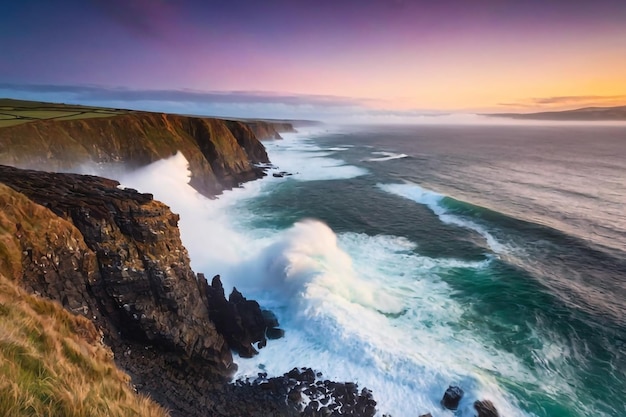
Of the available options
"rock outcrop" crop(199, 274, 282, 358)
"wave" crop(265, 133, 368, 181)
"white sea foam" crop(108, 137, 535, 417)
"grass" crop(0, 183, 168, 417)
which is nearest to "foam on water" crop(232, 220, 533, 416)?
"white sea foam" crop(108, 137, 535, 417)

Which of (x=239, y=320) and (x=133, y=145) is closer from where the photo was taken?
(x=239, y=320)

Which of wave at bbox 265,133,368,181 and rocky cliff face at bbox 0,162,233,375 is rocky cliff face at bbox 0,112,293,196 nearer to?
wave at bbox 265,133,368,181

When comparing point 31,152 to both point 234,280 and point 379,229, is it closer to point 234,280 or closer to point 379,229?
point 234,280

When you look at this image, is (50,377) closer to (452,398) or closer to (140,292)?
(140,292)

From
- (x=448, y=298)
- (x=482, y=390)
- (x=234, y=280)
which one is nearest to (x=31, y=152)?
(x=234, y=280)

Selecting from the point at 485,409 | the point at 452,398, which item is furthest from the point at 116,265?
the point at 485,409

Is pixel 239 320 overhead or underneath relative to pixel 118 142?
underneath
